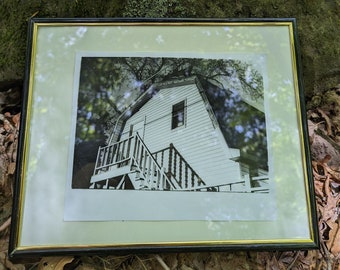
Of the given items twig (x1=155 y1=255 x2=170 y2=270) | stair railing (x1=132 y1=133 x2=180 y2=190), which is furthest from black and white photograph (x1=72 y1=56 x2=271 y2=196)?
twig (x1=155 y1=255 x2=170 y2=270)

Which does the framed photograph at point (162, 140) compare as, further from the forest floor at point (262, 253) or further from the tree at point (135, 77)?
the forest floor at point (262, 253)

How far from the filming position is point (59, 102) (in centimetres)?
136

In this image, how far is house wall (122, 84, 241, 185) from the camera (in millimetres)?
1301

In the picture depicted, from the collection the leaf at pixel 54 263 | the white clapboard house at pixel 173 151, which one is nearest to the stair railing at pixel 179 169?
the white clapboard house at pixel 173 151

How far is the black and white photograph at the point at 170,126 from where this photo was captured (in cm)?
129

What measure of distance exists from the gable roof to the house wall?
0.8 inches

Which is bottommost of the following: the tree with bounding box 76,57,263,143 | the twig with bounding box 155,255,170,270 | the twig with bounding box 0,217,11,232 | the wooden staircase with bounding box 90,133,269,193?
the twig with bounding box 155,255,170,270

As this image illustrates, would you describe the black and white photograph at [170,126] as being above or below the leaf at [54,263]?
above

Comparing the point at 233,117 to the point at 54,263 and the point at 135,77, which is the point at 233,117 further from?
the point at 54,263

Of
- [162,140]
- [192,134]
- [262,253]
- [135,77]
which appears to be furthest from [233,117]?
[262,253]

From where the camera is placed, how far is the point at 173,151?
131 cm

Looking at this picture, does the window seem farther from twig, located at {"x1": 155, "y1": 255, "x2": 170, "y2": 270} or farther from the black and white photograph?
twig, located at {"x1": 155, "y1": 255, "x2": 170, "y2": 270}

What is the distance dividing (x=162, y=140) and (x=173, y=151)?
0.06 meters

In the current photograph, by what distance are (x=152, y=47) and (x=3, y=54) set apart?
2.01 ft
